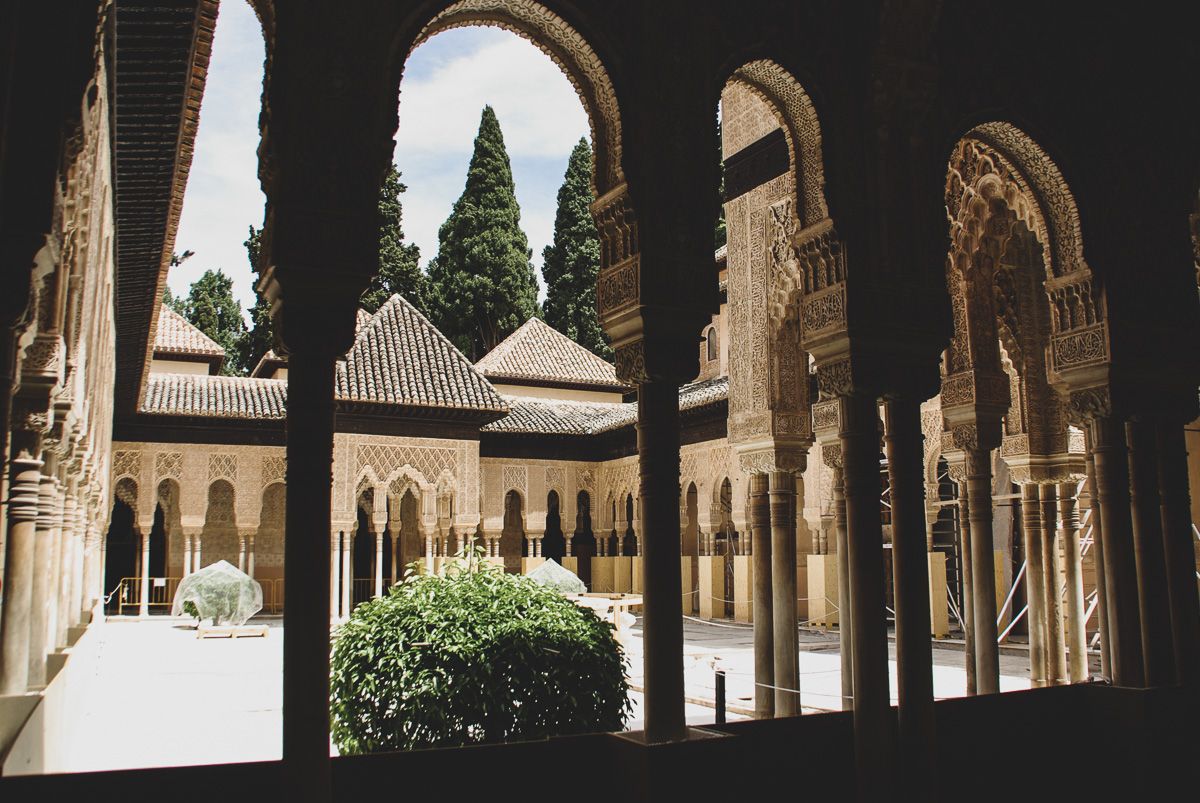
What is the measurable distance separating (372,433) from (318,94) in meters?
18.3

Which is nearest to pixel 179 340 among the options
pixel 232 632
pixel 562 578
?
pixel 232 632

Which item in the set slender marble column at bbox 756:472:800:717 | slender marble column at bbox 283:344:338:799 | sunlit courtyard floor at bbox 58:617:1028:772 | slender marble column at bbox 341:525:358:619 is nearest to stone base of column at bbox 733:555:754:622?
sunlit courtyard floor at bbox 58:617:1028:772

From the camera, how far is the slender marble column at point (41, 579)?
7492 millimetres

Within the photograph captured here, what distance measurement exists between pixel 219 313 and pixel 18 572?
142 feet

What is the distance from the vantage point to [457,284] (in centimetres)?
3819

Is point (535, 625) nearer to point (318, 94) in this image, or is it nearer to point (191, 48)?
point (318, 94)

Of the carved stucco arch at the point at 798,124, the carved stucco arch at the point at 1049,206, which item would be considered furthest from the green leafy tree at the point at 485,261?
the carved stucco arch at the point at 798,124

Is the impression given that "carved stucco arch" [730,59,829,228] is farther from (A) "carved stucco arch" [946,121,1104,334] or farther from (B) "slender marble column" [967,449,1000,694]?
(B) "slender marble column" [967,449,1000,694]

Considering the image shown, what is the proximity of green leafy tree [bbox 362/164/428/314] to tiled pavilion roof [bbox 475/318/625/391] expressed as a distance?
5253 millimetres

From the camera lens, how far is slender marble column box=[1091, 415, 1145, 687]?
255 inches

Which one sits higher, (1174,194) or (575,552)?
(1174,194)

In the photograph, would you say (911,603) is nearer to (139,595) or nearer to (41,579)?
(41,579)

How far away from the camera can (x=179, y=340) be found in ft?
96.4

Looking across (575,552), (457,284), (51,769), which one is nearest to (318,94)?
(51,769)
